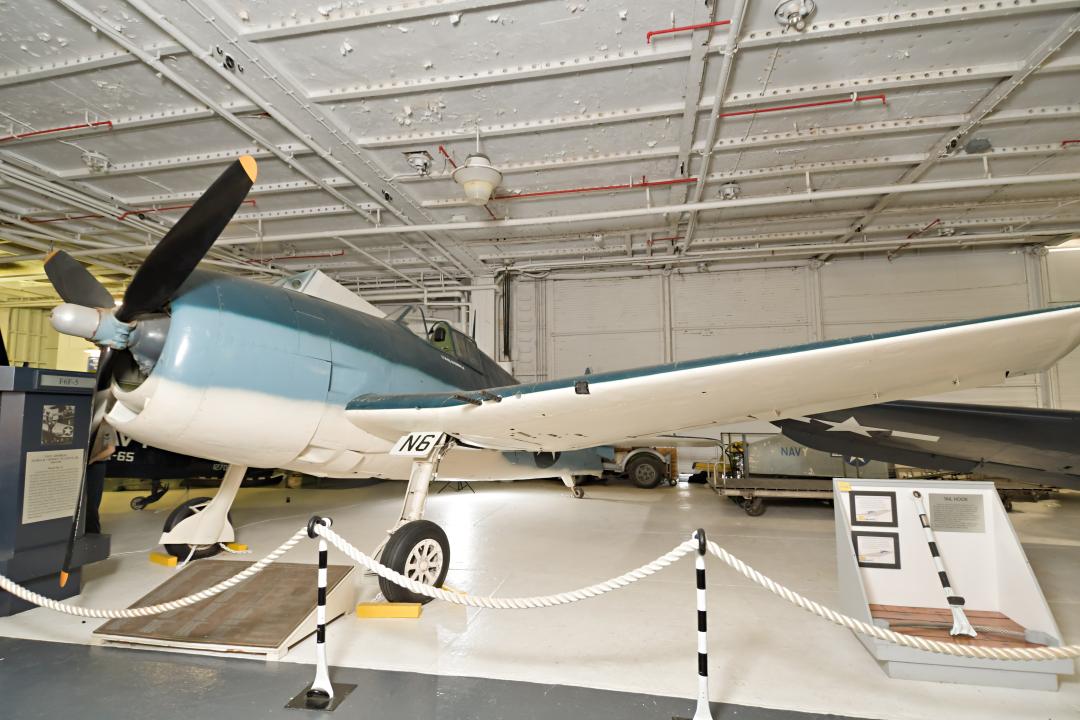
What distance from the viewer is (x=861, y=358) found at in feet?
7.59

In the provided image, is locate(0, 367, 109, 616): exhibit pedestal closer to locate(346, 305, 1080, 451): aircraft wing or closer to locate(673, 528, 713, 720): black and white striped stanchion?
locate(346, 305, 1080, 451): aircraft wing

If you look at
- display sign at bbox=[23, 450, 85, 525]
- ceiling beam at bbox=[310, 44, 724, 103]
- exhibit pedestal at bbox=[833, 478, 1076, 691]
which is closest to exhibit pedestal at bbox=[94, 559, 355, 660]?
display sign at bbox=[23, 450, 85, 525]

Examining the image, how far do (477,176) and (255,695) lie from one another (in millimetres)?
4735

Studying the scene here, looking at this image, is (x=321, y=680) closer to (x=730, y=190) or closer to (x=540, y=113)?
(x=540, y=113)

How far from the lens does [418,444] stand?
332 cm

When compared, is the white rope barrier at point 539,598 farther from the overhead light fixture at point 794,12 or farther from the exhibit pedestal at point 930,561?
the overhead light fixture at point 794,12

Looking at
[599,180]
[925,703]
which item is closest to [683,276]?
[599,180]

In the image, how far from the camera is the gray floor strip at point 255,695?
1.90m

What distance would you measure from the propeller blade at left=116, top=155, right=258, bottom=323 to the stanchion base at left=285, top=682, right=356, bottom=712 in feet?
6.78

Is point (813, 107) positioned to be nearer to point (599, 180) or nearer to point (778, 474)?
point (599, 180)

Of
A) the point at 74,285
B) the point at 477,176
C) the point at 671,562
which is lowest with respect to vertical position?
the point at 671,562

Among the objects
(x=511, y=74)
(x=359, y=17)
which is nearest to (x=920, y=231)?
(x=511, y=74)

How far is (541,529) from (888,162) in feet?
20.9

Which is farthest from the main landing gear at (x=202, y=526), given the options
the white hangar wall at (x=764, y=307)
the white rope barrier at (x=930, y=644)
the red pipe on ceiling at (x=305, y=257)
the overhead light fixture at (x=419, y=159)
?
the white hangar wall at (x=764, y=307)
